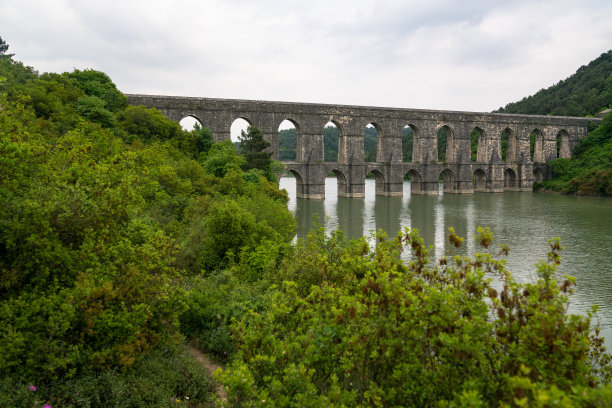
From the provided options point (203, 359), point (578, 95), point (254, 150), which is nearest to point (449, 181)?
point (254, 150)

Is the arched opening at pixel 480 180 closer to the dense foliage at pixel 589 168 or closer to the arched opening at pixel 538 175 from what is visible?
the dense foliage at pixel 589 168

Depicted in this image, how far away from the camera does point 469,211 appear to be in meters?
31.9

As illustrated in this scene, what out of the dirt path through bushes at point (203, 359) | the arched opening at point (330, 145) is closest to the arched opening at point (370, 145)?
the arched opening at point (330, 145)

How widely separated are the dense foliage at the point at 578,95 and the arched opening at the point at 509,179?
22586 millimetres

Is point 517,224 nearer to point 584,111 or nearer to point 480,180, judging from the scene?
point 480,180

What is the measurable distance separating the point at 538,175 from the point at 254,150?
4055cm

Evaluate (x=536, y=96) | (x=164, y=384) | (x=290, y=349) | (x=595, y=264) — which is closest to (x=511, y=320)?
(x=290, y=349)

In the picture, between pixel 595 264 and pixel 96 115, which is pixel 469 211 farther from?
pixel 96 115

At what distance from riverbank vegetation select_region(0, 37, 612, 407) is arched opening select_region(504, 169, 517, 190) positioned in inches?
1927

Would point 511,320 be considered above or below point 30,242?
below

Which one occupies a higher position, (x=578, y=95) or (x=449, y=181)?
(x=578, y=95)

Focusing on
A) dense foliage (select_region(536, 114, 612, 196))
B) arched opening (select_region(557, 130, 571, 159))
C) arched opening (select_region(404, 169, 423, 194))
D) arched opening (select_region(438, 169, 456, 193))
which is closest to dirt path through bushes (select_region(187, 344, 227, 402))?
arched opening (select_region(404, 169, 423, 194))

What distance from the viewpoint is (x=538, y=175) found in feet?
175

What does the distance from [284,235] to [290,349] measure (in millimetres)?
10758
